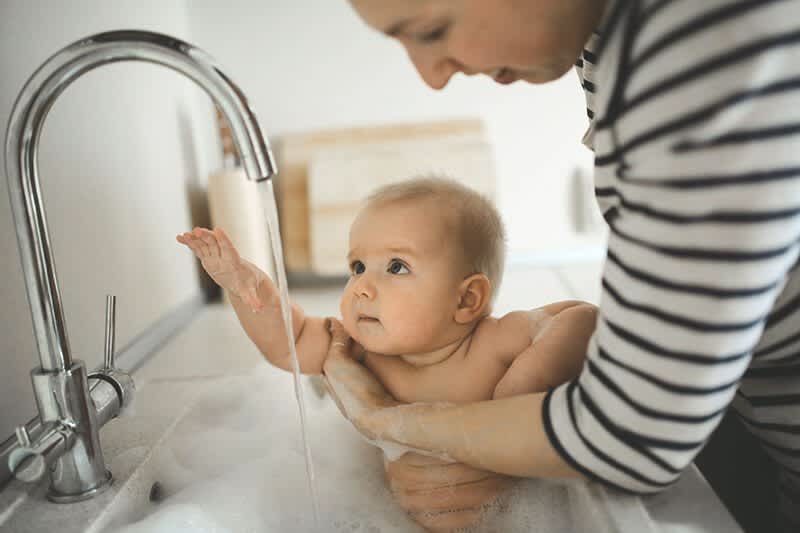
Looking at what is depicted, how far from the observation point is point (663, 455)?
0.51m

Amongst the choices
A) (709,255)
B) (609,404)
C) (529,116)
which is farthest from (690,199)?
(529,116)

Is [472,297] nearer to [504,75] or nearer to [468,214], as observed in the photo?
[468,214]

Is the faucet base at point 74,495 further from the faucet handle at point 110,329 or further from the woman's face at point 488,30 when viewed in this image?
the woman's face at point 488,30

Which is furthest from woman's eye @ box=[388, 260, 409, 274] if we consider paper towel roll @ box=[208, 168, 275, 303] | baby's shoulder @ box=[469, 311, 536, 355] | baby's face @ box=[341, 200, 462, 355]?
paper towel roll @ box=[208, 168, 275, 303]

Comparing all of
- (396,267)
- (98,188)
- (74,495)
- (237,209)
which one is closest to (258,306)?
(396,267)

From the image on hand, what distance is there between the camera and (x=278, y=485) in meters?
0.84

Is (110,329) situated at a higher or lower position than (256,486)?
higher

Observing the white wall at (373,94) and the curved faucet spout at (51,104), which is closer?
the curved faucet spout at (51,104)

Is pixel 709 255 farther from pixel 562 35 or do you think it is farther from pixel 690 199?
pixel 562 35

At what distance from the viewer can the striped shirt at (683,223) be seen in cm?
42

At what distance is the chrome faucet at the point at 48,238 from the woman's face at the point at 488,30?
0.49 ft

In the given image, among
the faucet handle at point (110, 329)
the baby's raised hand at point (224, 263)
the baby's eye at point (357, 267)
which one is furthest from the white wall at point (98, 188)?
the baby's eye at point (357, 267)

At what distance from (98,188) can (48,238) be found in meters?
0.55

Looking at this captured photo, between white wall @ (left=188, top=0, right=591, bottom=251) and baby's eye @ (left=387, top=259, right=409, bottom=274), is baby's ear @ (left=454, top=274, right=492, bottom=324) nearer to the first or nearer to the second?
baby's eye @ (left=387, top=259, right=409, bottom=274)
